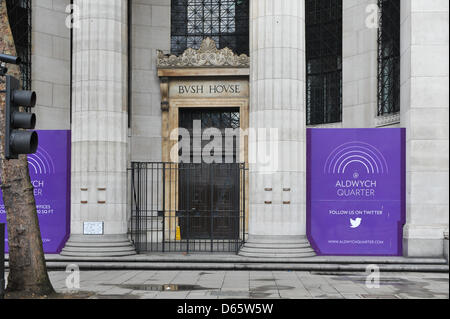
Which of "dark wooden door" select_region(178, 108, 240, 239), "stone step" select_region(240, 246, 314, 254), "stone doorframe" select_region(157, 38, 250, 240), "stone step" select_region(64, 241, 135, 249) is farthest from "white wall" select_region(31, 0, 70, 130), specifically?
"stone step" select_region(240, 246, 314, 254)

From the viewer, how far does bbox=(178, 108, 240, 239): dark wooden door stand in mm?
23125

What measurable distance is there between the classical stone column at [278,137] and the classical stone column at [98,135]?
416 cm

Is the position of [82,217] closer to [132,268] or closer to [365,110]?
[132,268]

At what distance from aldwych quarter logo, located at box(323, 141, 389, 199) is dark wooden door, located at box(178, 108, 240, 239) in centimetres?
539

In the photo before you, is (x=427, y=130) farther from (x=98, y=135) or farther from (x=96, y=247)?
(x=96, y=247)

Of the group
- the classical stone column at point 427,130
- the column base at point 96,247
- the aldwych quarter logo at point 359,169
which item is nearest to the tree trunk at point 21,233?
the column base at point 96,247

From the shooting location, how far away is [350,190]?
61.1 feet

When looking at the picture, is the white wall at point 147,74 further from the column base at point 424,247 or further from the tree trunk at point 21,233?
the tree trunk at point 21,233

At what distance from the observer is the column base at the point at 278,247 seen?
58.6 ft

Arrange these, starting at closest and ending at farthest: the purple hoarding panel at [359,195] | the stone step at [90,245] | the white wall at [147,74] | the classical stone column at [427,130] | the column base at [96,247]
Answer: the classical stone column at [427,130]
the column base at [96,247]
the stone step at [90,245]
the purple hoarding panel at [359,195]
the white wall at [147,74]

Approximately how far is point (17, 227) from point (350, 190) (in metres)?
10.2

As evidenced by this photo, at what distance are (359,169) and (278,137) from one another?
108 inches
